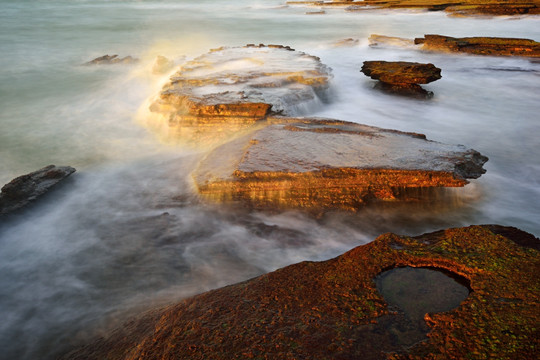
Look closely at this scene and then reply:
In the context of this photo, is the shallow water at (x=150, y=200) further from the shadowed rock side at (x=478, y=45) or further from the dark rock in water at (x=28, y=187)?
the shadowed rock side at (x=478, y=45)

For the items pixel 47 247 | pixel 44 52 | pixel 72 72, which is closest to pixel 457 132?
pixel 47 247

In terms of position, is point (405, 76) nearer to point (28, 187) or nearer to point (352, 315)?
point (28, 187)

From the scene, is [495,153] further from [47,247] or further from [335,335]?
[47,247]

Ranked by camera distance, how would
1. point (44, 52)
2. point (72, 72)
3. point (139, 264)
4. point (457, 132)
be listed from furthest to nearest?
point (44, 52)
point (72, 72)
point (457, 132)
point (139, 264)

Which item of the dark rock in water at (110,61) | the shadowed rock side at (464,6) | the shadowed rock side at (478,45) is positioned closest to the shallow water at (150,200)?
the dark rock in water at (110,61)

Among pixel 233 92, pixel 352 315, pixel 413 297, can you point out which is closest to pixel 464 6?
pixel 233 92

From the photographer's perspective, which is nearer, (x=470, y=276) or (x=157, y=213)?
(x=470, y=276)

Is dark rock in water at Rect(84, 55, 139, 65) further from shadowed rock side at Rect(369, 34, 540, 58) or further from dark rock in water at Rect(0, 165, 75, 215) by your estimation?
shadowed rock side at Rect(369, 34, 540, 58)

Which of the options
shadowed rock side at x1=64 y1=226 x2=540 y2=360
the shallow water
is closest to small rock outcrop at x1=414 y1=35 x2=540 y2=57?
the shallow water

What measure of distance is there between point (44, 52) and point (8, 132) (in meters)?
7.22

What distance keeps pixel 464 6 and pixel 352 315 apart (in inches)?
875

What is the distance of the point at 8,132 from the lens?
6219 mm

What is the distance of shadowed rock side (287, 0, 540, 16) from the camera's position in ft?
56.2

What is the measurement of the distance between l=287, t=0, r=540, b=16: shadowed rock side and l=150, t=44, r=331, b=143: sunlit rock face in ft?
47.9
